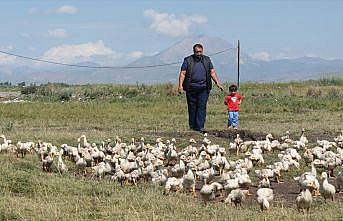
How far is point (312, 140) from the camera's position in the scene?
17531mm

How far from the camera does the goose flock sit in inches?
380

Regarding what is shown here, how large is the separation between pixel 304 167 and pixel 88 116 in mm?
14395

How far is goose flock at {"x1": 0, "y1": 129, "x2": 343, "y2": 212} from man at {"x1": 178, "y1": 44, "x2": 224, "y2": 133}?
2976 millimetres

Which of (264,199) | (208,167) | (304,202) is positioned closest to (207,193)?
(264,199)

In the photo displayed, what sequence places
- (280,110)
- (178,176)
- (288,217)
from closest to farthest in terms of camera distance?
(288,217), (178,176), (280,110)

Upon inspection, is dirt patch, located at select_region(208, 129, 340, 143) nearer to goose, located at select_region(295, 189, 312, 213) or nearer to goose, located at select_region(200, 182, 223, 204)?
goose, located at select_region(200, 182, 223, 204)

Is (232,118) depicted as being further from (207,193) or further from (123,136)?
(207,193)

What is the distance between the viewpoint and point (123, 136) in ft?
55.6

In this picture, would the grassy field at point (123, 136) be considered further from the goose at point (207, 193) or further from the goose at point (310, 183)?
the goose at point (310, 183)

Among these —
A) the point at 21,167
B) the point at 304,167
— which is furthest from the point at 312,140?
the point at 21,167

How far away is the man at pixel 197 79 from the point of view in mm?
18062

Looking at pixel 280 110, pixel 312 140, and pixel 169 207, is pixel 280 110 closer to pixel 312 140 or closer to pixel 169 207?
pixel 312 140

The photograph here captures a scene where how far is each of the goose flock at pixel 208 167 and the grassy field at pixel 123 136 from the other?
9.9 inches

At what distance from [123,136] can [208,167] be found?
5371 millimetres
